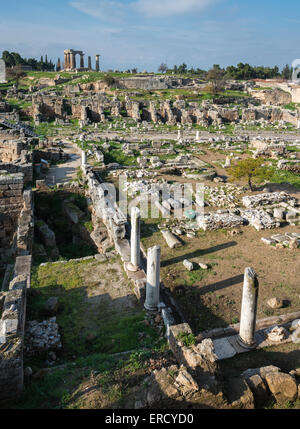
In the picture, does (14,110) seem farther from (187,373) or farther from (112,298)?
(187,373)

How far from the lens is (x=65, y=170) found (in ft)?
74.7

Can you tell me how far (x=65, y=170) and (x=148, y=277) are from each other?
15.2m

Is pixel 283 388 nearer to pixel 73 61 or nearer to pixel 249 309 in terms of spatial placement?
pixel 249 309

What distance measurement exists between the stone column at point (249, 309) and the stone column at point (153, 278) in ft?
7.79

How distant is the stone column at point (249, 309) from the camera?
7875 millimetres

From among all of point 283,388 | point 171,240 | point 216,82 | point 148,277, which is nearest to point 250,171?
point 171,240

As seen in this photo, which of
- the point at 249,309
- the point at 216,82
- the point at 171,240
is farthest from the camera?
the point at 216,82

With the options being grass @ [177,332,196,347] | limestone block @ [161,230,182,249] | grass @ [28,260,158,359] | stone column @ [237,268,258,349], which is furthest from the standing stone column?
stone column @ [237,268,258,349]

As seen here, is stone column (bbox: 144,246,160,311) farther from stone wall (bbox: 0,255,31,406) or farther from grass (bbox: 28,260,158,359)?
stone wall (bbox: 0,255,31,406)

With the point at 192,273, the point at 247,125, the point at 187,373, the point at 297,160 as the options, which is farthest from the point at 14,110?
the point at 187,373

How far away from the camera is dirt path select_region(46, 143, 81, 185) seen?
20906 mm

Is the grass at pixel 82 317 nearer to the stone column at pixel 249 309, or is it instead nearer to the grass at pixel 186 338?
the grass at pixel 186 338

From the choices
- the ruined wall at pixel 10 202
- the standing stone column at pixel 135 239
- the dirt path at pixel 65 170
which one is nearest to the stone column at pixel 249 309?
the standing stone column at pixel 135 239
